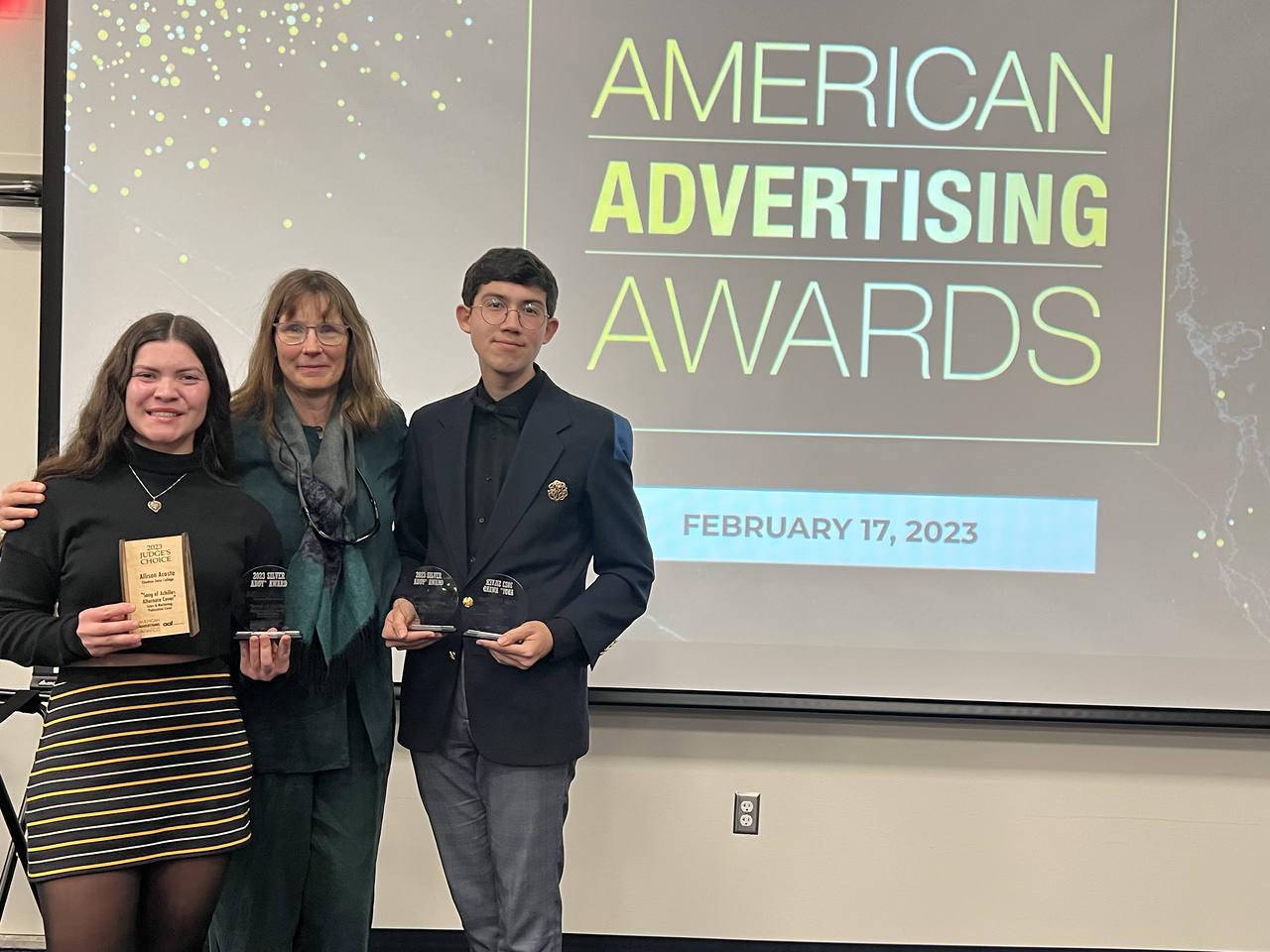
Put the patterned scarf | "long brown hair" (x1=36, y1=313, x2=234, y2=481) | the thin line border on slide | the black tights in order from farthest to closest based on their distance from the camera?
the thin line border on slide < the patterned scarf < "long brown hair" (x1=36, y1=313, x2=234, y2=481) < the black tights

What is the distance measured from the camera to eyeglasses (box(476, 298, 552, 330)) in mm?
1744

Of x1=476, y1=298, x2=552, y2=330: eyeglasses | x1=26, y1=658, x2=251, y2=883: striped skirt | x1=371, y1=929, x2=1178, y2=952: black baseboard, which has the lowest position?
x1=371, y1=929, x2=1178, y2=952: black baseboard

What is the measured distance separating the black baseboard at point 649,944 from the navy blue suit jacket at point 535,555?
1152 mm

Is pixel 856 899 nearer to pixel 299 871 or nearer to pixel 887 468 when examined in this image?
pixel 887 468

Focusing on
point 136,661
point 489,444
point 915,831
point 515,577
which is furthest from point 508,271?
point 915,831

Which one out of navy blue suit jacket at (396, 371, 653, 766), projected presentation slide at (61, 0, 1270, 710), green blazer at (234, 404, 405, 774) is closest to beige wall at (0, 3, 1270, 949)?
projected presentation slide at (61, 0, 1270, 710)

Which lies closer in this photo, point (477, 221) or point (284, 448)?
point (284, 448)

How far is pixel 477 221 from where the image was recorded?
2.54 meters

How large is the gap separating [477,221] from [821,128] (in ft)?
3.23

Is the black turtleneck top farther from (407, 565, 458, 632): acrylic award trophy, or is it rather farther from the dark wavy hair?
the dark wavy hair

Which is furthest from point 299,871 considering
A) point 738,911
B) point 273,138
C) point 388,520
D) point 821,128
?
point 821,128

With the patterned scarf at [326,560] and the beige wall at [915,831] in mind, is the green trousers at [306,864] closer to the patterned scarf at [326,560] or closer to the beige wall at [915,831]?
the patterned scarf at [326,560]

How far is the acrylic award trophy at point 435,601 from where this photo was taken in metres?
1.65

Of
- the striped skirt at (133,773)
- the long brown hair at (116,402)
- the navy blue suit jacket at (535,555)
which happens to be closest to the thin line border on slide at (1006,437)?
the navy blue suit jacket at (535,555)
